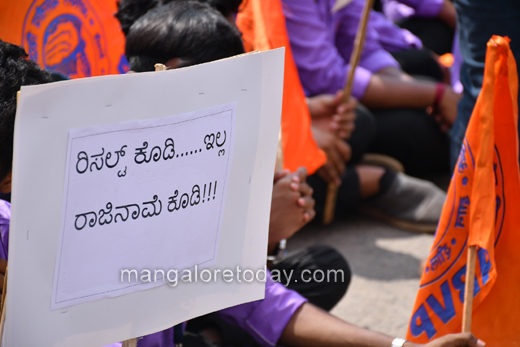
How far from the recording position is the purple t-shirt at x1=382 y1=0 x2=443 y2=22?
3.68 meters

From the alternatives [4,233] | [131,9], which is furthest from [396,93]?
[4,233]

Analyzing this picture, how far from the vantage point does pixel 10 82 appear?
0.90m

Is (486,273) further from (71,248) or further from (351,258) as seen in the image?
(351,258)

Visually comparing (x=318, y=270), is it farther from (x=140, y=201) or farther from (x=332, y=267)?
(x=140, y=201)

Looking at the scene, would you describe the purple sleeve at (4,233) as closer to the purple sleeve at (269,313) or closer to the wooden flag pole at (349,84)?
the purple sleeve at (269,313)

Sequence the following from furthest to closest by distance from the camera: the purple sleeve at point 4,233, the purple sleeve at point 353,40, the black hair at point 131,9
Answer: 1. the purple sleeve at point 353,40
2. the black hair at point 131,9
3. the purple sleeve at point 4,233

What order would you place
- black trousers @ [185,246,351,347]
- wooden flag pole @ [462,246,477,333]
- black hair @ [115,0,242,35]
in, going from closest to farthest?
wooden flag pole @ [462,246,477,333]
black hair @ [115,0,242,35]
black trousers @ [185,246,351,347]

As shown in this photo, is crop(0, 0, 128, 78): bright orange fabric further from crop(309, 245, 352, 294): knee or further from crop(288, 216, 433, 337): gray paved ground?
crop(288, 216, 433, 337): gray paved ground

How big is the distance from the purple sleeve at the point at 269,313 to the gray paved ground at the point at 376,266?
71 centimetres

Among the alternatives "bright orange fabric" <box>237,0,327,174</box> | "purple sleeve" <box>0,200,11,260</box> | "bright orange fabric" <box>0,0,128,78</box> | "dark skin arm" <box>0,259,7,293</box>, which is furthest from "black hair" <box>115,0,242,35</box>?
"dark skin arm" <box>0,259,7,293</box>

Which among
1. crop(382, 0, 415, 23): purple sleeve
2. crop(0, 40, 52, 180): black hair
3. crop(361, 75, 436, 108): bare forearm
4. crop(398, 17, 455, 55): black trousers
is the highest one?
crop(0, 40, 52, 180): black hair

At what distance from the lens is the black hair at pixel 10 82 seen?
883 millimetres

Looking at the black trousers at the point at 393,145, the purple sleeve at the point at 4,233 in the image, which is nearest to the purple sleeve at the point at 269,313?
the purple sleeve at the point at 4,233

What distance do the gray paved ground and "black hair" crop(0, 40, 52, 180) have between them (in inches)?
52.4
